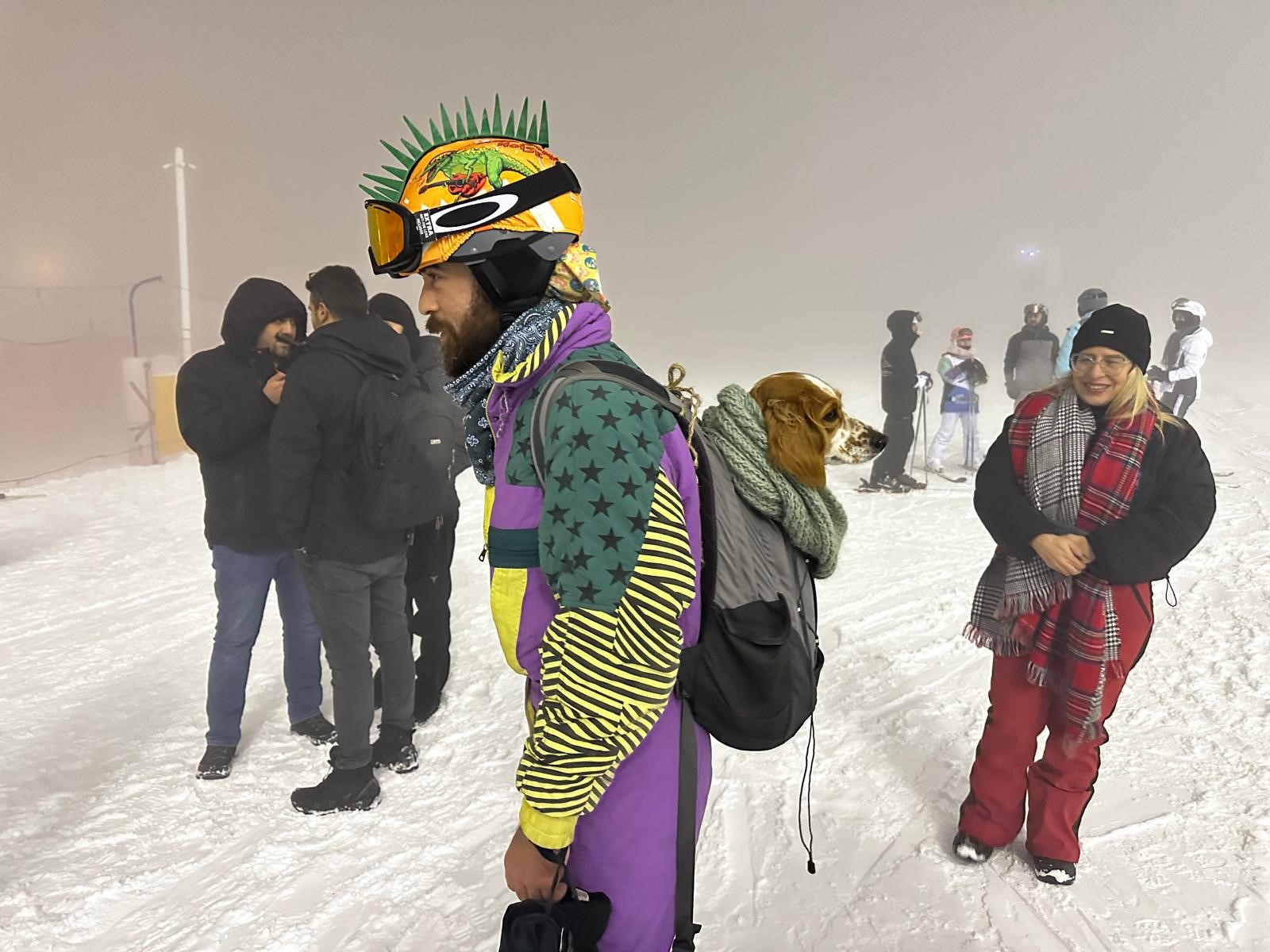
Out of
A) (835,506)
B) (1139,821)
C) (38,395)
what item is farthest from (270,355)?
(38,395)

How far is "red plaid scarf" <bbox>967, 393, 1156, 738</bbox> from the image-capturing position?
2.00 meters

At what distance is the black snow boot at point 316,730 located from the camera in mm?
2934

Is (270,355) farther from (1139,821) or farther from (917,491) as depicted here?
(917,491)

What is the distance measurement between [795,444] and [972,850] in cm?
182

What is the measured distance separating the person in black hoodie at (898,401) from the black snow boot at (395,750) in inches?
223

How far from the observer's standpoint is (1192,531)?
1940 mm

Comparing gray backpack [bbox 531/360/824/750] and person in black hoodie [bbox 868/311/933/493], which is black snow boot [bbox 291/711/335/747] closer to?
gray backpack [bbox 531/360/824/750]

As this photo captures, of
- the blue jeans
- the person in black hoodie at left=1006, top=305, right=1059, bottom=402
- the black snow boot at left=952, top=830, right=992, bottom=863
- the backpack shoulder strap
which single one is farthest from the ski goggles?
the person in black hoodie at left=1006, top=305, right=1059, bottom=402

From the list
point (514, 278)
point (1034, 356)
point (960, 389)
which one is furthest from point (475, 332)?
point (1034, 356)

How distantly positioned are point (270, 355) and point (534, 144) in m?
1.92

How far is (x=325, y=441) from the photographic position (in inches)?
92.4

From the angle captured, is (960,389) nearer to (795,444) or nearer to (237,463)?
(237,463)

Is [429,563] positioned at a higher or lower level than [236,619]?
higher

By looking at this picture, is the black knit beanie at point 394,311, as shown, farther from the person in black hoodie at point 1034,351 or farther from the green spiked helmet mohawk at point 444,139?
the person in black hoodie at point 1034,351
